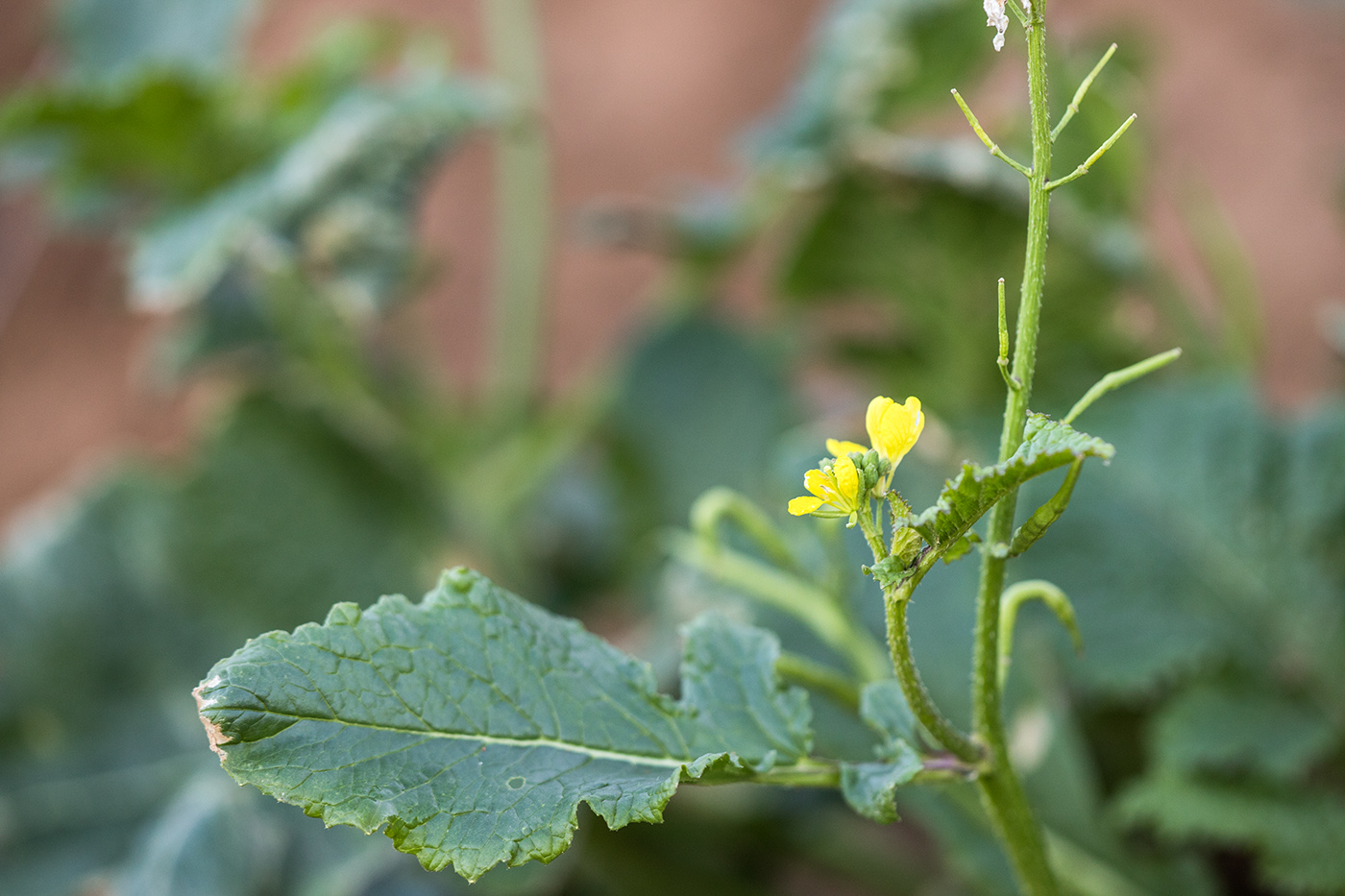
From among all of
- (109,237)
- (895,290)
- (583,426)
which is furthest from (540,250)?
(109,237)

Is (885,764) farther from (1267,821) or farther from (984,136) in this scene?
(1267,821)

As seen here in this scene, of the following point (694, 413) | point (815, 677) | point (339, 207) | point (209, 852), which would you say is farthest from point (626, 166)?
point (815, 677)

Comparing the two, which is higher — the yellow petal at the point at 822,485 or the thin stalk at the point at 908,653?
the yellow petal at the point at 822,485

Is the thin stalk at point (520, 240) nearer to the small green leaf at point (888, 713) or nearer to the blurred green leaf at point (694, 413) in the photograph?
the blurred green leaf at point (694, 413)

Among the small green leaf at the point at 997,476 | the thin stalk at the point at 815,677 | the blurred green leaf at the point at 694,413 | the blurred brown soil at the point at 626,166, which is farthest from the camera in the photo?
the blurred brown soil at the point at 626,166

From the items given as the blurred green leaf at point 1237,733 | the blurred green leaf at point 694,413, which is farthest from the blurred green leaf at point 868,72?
the blurred green leaf at point 1237,733

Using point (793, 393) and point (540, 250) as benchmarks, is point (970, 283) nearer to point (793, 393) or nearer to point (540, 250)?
point (793, 393)

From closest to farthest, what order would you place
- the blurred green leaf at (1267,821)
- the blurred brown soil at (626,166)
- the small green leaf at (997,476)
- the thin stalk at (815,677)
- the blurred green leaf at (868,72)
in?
the small green leaf at (997,476) < the thin stalk at (815,677) < the blurred green leaf at (1267,821) < the blurred green leaf at (868,72) < the blurred brown soil at (626,166)

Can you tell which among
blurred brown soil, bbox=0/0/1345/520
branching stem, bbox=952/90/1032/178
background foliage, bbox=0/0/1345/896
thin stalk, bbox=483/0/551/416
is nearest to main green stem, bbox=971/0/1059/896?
branching stem, bbox=952/90/1032/178
